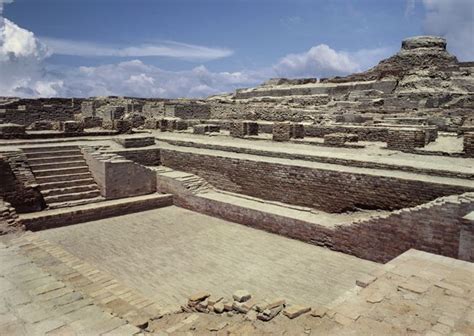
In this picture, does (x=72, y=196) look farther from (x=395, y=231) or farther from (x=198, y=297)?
(x=395, y=231)

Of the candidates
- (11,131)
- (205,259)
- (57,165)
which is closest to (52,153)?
(57,165)

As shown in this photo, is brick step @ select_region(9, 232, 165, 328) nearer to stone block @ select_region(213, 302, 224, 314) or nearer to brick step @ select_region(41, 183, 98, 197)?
stone block @ select_region(213, 302, 224, 314)

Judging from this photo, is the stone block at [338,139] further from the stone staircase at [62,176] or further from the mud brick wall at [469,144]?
the stone staircase at [62,176]

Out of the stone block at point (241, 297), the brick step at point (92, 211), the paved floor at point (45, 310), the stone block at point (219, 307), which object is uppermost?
the paved floor at point (45, 310)

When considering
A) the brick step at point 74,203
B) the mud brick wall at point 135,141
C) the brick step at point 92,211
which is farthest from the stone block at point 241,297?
the mud brick wall at point 135,141

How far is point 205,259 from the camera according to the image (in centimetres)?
748

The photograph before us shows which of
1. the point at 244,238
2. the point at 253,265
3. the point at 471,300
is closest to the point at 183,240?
the point at 244,238

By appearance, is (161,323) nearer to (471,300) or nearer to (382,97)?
(471,300)

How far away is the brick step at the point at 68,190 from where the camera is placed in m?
10.0

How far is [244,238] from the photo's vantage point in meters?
8.52

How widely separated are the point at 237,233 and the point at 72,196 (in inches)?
165

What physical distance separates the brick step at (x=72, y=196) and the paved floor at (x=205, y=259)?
1.02 metres

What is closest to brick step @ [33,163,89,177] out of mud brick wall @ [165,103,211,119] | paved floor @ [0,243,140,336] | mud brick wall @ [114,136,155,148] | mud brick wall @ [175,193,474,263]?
mud brick wall @ [114,136,155,148]

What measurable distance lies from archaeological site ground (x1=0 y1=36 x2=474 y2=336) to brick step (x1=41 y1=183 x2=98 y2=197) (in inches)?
1.9
